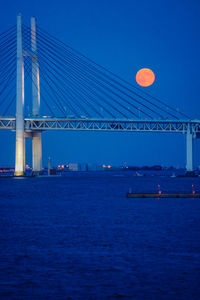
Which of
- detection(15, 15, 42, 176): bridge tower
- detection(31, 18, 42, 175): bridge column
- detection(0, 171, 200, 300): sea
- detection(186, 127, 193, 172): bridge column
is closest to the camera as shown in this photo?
detection(0, 171, 200, 300): sea

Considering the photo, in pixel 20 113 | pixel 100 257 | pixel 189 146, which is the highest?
pixel 20 113

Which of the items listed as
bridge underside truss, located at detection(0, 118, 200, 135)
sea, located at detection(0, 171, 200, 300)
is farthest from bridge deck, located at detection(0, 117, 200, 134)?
sea, located at detection(0, 171, 200, 300)

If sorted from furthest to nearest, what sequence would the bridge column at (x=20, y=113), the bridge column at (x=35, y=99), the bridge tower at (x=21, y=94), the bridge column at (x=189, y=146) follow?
the bridge column at (x=189, y=146), the bridge column at (x=35, y=99), the bridge tower at (x=21, y=94), the bridge column at (x=20, y=113)

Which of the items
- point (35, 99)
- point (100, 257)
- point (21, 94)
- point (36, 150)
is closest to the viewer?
point (100, 257)

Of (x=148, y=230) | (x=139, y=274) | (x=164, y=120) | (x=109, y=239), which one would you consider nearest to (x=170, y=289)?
(x=139, y=274)

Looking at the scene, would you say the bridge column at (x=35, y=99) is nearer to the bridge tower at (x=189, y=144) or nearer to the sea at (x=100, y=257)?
the bridge tower at (x=189, y=144)

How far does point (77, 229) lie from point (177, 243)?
4.88 meters

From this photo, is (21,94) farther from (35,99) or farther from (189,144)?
(189,144)

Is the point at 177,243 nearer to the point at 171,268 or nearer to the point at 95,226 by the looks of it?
the point at 171,268

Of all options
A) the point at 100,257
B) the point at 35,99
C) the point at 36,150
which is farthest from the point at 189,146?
the point at 100,257

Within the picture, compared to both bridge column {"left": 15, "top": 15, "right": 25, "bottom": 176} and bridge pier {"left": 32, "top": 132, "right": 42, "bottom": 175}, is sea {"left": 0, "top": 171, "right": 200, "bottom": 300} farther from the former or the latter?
bridge pier {"left": 32, "top": 132, "right": 42, "bottom": 175}

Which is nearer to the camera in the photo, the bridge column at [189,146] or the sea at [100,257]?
the sea at [100,257]

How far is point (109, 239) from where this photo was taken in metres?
16.4

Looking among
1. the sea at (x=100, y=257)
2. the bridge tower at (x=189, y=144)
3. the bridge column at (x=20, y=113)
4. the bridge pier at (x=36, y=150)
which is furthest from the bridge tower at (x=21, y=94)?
the sea at (x=100, y=257)
